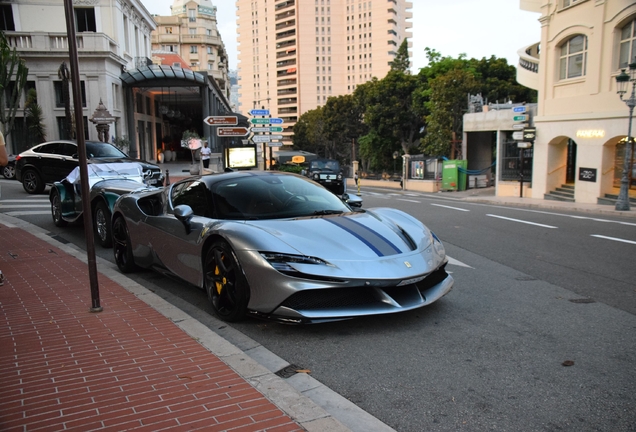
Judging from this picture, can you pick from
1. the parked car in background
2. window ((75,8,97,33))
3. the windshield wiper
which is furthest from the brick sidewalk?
window ((75,8,97,33))

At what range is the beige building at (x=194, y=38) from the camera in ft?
328

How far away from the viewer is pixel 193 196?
5633 millimetres

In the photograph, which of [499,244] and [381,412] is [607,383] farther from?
[499,244]

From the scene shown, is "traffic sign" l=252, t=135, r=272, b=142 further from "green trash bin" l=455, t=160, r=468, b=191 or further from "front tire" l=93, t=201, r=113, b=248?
"front tire" l=93, t=201, r=113, b=248

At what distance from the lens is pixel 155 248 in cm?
593

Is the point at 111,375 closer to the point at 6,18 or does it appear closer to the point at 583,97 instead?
the point at 583,97

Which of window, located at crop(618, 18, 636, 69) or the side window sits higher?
window, located at crop(618, 18, 636, 69)

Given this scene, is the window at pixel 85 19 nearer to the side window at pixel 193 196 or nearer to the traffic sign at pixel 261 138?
the traffic sign at pixel 261 138

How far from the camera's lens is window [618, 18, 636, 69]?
68.6 ft

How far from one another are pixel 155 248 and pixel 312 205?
75.3 inches

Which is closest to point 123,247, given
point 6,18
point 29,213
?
point 29,213

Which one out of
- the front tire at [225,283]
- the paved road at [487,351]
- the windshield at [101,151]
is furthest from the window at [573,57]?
the front tire at [225,283]

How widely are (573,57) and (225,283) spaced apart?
81.1ft

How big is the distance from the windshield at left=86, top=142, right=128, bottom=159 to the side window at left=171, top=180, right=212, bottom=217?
437 inches
